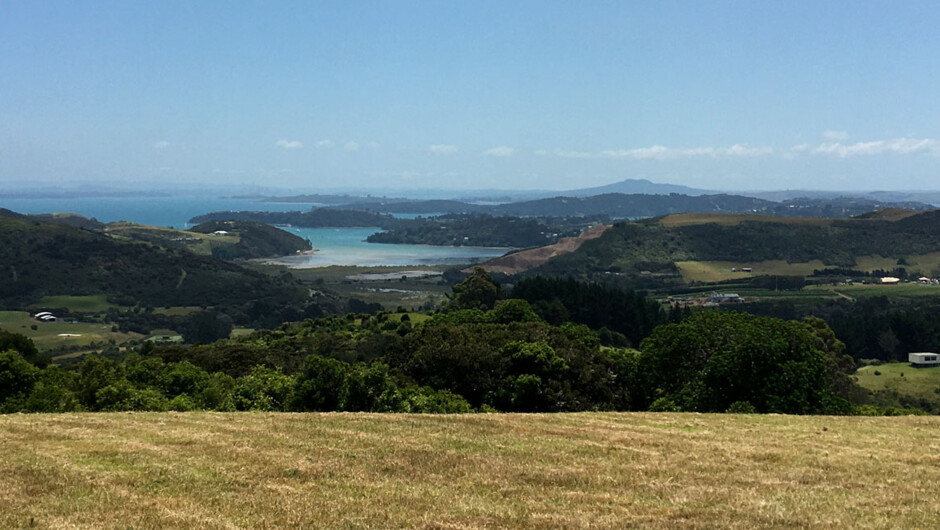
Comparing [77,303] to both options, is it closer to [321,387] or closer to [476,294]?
[476,294]

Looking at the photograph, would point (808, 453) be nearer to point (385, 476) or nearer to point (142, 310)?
point (385, 476)

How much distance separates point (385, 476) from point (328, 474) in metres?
1.46

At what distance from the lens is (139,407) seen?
112 feet

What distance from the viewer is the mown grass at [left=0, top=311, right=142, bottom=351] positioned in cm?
14112

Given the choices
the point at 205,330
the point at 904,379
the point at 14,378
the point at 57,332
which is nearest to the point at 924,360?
the point at 904,379

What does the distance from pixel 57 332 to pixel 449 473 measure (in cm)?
15836

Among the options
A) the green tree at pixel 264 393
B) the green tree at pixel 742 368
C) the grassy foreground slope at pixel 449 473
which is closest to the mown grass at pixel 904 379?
the green tree at pixel 742 368

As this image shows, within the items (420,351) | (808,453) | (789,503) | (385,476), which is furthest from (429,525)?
(420,351)

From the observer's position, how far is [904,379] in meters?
91.2

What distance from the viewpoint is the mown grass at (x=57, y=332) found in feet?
463

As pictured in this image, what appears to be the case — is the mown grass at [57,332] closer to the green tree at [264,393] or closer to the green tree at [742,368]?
the green tree at [264,393]

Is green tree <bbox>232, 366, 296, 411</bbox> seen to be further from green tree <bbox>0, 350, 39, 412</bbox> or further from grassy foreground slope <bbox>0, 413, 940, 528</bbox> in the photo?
green tree <bbox>0, 350, 39, 412</bbox>

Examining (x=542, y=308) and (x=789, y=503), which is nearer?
(x=789, y=503)

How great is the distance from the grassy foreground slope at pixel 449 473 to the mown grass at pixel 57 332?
126m
